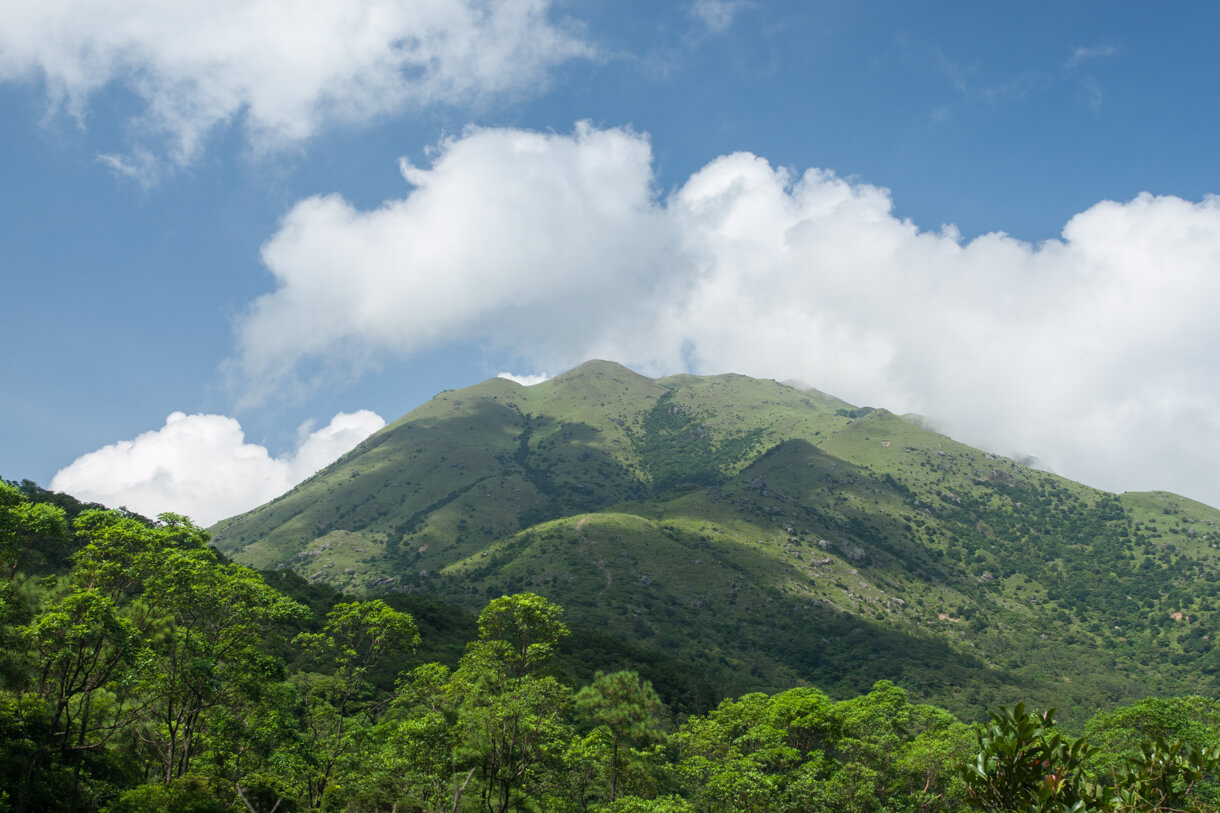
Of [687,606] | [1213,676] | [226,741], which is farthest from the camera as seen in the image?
[687,606]

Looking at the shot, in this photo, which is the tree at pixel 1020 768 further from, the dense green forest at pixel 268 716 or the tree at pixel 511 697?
the tree at pixel 511 697

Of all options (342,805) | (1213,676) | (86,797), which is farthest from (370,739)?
(1213,676)

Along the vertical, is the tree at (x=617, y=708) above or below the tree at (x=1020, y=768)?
below

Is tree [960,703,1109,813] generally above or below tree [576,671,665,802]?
above

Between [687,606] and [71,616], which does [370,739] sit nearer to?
[71,616]

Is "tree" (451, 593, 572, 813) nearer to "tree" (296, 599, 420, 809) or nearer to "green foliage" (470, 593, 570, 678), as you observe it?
"green foliage" (470, 593, 570, 678)

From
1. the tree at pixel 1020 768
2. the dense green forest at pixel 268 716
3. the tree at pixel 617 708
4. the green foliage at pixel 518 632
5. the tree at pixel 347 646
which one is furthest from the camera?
the tree at pixel 617 708

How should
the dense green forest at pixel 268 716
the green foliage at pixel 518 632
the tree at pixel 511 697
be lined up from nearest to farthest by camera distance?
the dense green forest at pixel 268 716 → the tree at pixel 511 697 → the green foliage at pixel 518 632

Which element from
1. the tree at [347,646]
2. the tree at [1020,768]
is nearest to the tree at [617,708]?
the tree at [347,646]

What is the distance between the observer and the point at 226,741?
32.5 m

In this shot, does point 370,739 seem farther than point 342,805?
Yes

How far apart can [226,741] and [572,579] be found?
16308cm

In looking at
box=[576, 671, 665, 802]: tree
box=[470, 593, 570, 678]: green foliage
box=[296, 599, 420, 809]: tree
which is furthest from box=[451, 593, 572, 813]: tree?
box=[296, 599, 420, 809]: tree

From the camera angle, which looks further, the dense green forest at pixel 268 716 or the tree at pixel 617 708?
the tree at pixel 617 708
